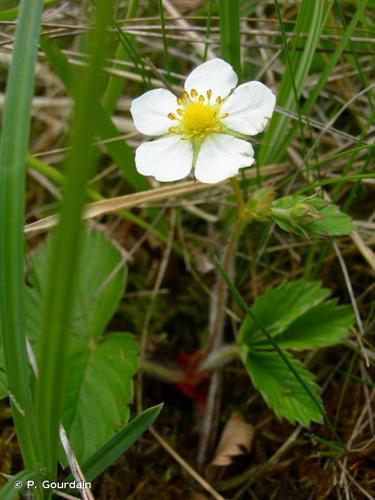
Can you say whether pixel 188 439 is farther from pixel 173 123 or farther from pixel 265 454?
pixel 173 123

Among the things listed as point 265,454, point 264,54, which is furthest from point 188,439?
point 264,54

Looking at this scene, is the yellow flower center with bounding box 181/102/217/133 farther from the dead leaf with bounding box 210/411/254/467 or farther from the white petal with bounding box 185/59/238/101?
the dead leaf with bounding box 210/411/254/467

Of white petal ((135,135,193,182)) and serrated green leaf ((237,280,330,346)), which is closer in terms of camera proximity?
white petal ((135,135,193,182))

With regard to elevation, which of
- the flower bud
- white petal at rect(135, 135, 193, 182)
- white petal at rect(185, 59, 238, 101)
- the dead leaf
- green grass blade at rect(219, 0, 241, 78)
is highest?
green grass blade at rect(219, 0, 241, 78)

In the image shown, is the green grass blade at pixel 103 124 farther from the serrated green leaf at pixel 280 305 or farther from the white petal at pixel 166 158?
the serrated green leaf at pixel 280 305

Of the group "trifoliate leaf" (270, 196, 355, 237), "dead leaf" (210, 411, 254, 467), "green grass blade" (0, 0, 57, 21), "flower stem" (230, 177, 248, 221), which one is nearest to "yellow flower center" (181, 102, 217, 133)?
"flower stem" (230, 177, 248, 221)

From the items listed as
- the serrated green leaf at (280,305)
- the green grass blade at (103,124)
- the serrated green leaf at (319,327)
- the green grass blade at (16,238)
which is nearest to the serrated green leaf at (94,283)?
the green grass blade at (103,124)

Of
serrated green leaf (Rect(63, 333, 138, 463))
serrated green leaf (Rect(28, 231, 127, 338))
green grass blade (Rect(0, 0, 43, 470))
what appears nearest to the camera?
green grass blade (Rect(0, 0, 43, 470))
